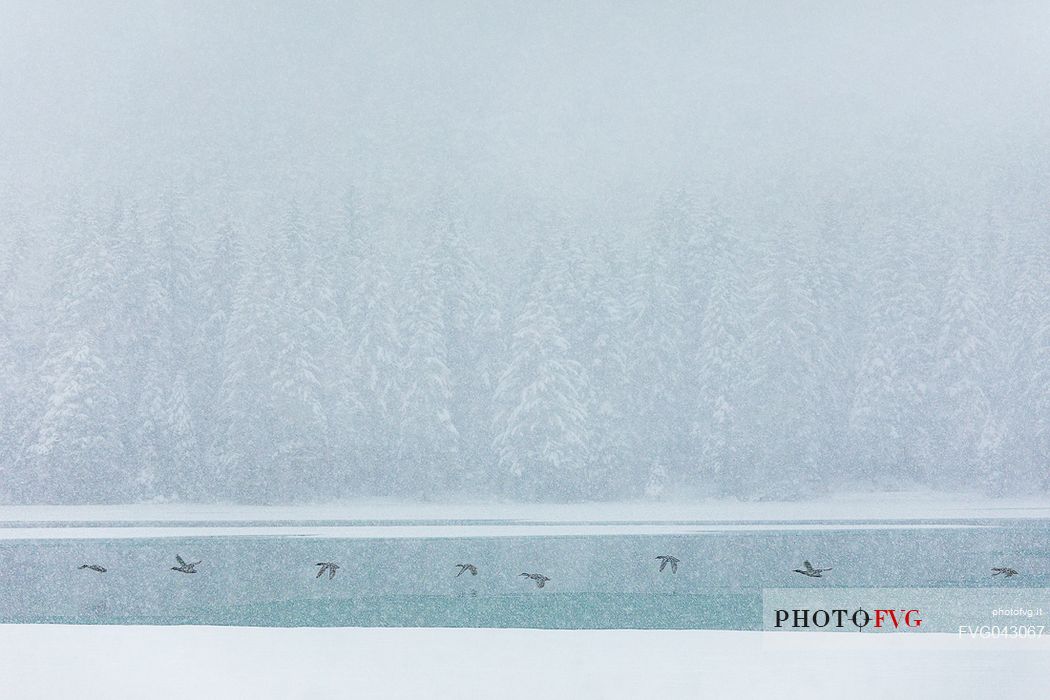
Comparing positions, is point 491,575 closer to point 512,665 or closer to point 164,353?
point 512,665

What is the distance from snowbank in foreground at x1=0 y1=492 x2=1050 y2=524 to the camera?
123 feet

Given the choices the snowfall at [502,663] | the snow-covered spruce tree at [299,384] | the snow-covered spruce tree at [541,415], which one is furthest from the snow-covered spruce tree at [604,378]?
the snowfall at [502,663]

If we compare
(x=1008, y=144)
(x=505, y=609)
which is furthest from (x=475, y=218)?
(x=505, y=609)

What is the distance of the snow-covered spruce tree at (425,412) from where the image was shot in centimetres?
4066

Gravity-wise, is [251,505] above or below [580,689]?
below

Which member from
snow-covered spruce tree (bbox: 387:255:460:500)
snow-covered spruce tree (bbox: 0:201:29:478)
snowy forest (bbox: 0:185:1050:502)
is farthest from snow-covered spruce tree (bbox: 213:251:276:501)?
snow-covered spruce tree (bbox: 0:201:29:478)

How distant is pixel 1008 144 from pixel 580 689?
54.7 metres

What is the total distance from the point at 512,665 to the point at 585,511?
93.9 ft

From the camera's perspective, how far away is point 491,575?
85.1 feet

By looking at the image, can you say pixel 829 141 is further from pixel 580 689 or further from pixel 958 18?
pixel 580 689

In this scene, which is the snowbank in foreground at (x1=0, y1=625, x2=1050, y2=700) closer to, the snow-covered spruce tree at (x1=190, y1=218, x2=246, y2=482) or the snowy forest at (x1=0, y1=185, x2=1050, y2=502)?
the snowy forest at (x1=0, y1=185, x2=1050, y2=502)

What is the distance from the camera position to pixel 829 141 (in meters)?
57.3

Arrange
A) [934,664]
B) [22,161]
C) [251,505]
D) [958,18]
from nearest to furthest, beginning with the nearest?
→ [934,664] → [251,505] → [22,161] → [958,18]

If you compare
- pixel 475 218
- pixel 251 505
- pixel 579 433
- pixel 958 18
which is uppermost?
pixel 958 18
